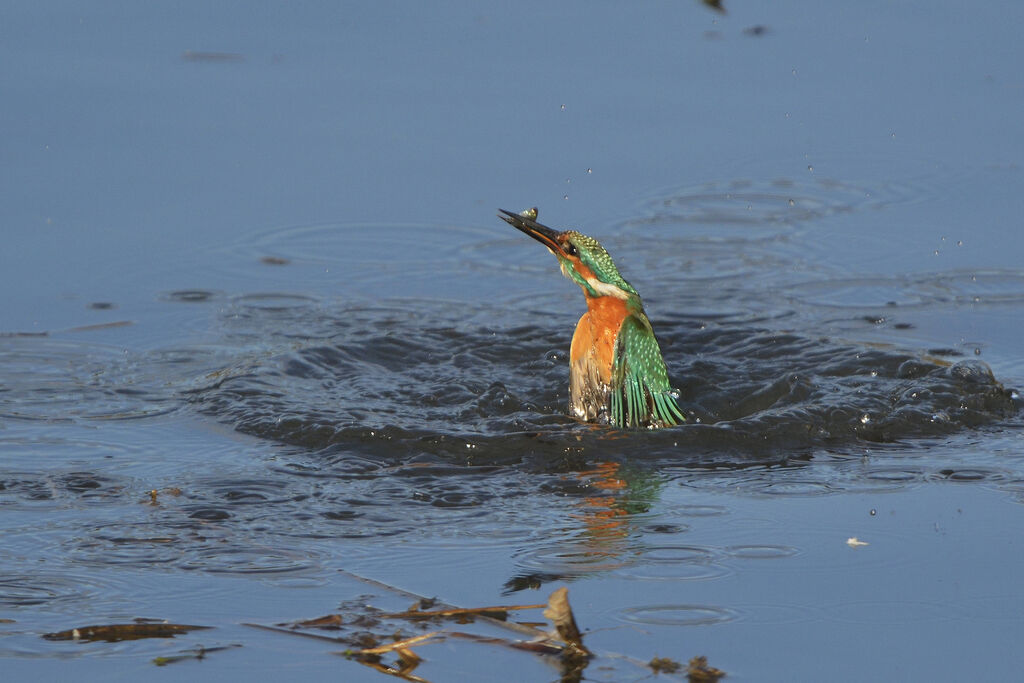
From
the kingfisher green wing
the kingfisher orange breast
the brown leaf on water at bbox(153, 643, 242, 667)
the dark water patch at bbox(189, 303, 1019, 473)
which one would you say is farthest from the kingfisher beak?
the brown leaf on water at bbox(153, 643, 242, 667)

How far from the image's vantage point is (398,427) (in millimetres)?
6000

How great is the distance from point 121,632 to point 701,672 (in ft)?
4.68

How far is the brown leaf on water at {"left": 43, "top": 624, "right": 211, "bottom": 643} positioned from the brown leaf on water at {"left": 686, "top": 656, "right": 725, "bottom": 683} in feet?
3.95

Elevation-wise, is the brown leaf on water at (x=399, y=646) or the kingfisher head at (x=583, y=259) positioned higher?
the kingfisher head at (x=583, y=259)

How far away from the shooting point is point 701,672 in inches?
144

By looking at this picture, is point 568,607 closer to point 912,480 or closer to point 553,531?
point 553,531

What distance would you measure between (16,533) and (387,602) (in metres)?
1.28

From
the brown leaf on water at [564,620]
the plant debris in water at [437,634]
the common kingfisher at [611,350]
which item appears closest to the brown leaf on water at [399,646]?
the plant debris in water at [437,634]

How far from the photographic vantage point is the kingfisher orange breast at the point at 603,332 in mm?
6297

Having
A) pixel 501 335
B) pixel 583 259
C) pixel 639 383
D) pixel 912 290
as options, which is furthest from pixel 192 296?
pixel 912 290

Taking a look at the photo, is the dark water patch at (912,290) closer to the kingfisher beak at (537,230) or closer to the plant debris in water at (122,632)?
the kingfisher beak at (537,230)

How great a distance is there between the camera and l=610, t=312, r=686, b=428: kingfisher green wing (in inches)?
246

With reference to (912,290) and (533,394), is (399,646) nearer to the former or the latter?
(533,394)

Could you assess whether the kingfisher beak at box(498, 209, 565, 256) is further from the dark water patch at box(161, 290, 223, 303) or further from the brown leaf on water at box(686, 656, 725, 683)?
the brown leaf on water at box(686, 656, 725, 683)
